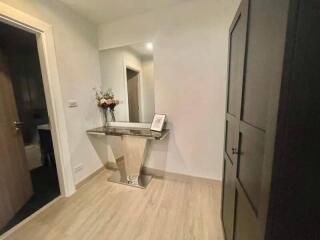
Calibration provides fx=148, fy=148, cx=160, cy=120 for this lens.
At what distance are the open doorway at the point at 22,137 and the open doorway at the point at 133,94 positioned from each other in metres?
1.43

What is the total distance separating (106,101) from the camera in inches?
94.9

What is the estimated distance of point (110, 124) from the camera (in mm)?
2695

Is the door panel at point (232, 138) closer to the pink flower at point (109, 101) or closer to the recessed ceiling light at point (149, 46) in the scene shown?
the recessed ceiling light at point (149, 46)

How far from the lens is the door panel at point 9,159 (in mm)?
1599

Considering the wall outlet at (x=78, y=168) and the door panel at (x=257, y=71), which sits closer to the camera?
the door panel at (x=257, y=71)

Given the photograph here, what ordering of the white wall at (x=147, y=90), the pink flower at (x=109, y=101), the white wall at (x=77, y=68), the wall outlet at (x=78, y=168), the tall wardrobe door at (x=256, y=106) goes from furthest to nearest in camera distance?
the pink flower at (x=109, y=101)
the white wall at (x=147, y=90)
the wall outlet at (x=78, y=168)
the white wall at (x=77, y=68)
the tall wardrobe door at (x=256, y=106)

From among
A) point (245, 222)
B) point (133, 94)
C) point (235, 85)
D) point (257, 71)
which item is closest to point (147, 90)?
point (133, 94)

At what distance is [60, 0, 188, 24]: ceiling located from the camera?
1911mm

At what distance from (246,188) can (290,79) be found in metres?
0.59

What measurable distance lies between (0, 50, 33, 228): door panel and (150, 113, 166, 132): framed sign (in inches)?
66.9

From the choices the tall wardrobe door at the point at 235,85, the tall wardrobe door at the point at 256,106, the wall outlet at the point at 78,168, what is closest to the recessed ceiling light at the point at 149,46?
the tall wardrobe door at the point at 235,85

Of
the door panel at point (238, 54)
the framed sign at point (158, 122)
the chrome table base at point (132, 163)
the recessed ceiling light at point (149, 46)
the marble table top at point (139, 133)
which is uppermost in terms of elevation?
the recessed ceiling light at point (149, 46)

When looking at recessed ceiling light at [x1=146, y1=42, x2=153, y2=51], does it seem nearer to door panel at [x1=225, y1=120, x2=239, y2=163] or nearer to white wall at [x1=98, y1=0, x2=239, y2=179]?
white wall at [x1=98, y1=0, x2=239, y2=179]

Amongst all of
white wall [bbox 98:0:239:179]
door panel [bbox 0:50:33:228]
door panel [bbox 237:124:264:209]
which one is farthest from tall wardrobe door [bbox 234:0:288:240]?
door panel [bbox 0:50:33:228]
